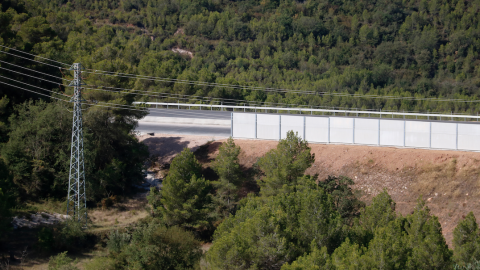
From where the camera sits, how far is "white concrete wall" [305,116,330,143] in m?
31.3

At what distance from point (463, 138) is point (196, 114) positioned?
24.3 m

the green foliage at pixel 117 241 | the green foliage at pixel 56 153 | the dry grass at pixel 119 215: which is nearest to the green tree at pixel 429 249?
the green foliage at pixel 117 241

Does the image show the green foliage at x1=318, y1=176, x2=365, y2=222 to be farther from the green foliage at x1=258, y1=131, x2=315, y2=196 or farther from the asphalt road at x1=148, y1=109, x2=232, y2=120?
the asphalt road at x1=148, y1=109, x2=232, y2=120

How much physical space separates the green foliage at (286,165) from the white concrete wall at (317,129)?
4305 mm

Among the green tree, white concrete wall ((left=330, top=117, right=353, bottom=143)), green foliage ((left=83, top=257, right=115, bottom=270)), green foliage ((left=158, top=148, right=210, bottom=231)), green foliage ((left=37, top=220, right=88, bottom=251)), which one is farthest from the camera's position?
white concrete wall ((left=330, top=117, right=353, bottom=143))

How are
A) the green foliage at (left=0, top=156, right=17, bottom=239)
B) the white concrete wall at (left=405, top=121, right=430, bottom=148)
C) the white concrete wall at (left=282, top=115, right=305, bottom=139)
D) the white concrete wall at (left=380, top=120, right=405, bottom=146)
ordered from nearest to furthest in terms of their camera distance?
the green foliage at (left=0, top=156, right=17, bottom=239)
the white concrete wall at (left=405, top=121, right=430, bottom=148)
the white concrete wall at (left=380, top=120, right=405, bottom=146)
the white concrete wall at (left=282, top=115, right=305, bottom=139)

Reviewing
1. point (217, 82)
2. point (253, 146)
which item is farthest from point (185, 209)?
point (217, 82)

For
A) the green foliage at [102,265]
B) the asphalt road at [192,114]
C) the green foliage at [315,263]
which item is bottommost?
the green foliage at [102,265]

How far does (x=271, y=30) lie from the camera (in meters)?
106

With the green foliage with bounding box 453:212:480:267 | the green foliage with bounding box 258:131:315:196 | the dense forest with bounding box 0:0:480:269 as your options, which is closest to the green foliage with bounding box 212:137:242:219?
the dense forest with bounding box 0:0:480:269

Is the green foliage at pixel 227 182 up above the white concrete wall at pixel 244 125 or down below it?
below

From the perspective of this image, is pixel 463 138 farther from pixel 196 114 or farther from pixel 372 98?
pixel 372 98

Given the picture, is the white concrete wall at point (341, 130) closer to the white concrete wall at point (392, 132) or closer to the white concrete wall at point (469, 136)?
the white concrete wall at point (392, 132)

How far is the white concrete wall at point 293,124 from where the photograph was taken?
104 feet
